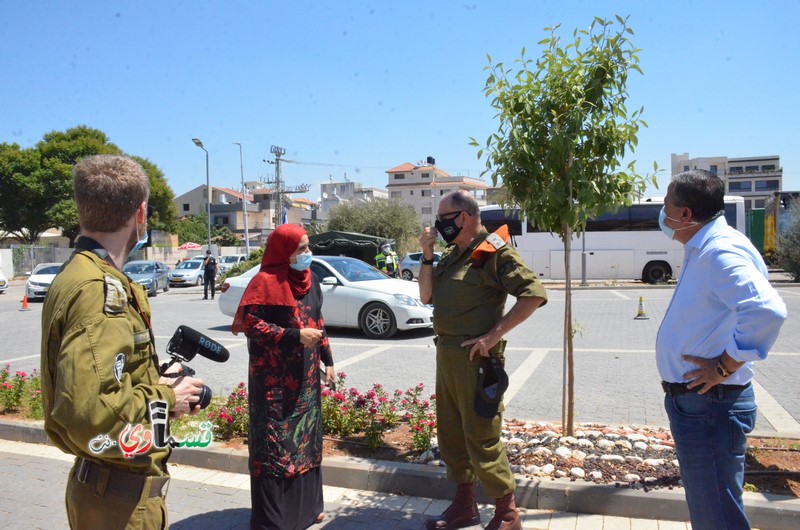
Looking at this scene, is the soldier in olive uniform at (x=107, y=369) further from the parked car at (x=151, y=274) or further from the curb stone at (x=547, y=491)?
the parked car at (x=151, y=274)

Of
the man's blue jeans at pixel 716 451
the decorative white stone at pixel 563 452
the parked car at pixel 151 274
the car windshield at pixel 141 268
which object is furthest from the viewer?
the car windshield at pixel 141 268

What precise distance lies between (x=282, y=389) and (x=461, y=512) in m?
1.36

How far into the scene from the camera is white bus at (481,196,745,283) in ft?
87.2

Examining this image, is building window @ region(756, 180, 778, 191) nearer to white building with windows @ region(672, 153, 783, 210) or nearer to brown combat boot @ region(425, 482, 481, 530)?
white building with windows @ region(672, 153, 783, 210)

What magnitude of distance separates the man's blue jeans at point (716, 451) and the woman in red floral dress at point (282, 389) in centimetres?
213

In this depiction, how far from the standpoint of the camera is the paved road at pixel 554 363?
6.57 metres

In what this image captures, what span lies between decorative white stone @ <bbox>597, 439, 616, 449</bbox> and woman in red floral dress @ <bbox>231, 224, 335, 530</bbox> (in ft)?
7.30

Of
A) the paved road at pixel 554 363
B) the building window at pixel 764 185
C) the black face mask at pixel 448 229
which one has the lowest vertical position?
the paved road at pixel 554 363

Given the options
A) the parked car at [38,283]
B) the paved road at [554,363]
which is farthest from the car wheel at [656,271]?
the parked car at [38,283]

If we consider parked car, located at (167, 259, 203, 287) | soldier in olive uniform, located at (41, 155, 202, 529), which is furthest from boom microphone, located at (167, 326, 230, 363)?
parked car, located at (167, 259, 203, 287)

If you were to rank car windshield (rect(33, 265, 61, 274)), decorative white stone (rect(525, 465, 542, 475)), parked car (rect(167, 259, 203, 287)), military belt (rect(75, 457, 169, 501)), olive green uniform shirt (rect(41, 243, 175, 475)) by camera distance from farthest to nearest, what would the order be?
parked car (rect(167, 259, 203, 287)) < car windshield (rect(33, 265, 61, 274)) < decorative white stone (rect(525, 465, 542, 475)) < military belt (rect(75, 457, 169, 501)) < olive green uniform shirt (rect(41, 243, 175, 475))

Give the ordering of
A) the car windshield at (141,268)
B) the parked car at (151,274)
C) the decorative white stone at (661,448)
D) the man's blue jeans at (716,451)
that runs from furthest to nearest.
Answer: the car windshield at (141,268) → the parked car at (151,274) → the decorative white stone at (661,448) → the man's blue jeans at (716,451)

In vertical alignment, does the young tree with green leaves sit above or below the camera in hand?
above

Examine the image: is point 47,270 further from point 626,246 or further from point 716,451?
point 716,451
